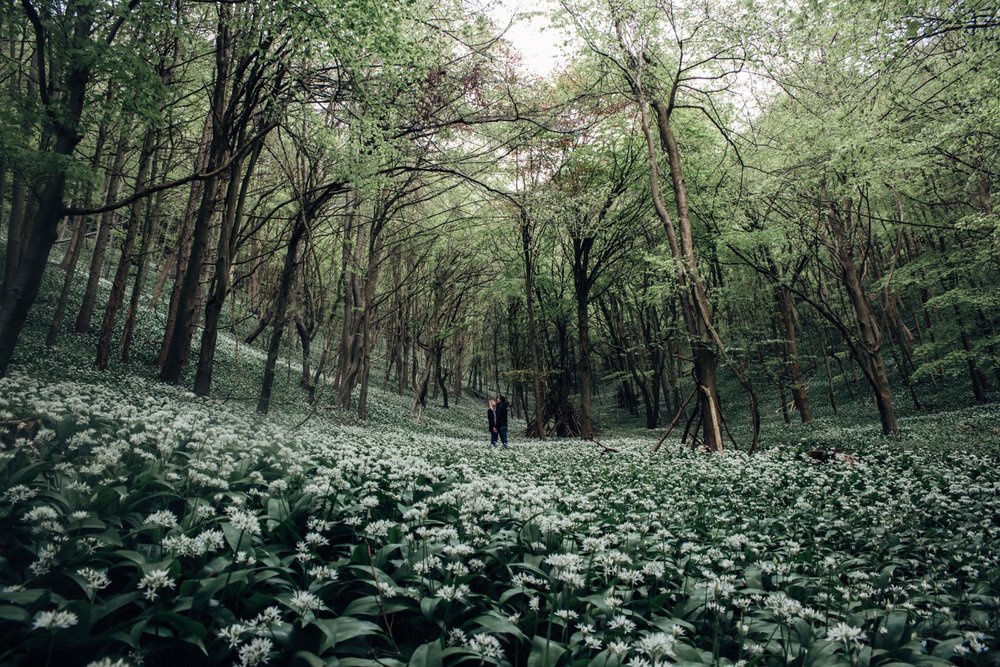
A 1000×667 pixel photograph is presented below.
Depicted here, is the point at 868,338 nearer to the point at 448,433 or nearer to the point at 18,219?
the point at 448,433

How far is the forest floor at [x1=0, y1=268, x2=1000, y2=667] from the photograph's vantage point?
261 cm

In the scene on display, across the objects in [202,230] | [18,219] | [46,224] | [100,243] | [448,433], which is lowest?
[448,433]

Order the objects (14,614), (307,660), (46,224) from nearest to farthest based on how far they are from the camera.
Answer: (14,614)
(307,660)
(46,224)

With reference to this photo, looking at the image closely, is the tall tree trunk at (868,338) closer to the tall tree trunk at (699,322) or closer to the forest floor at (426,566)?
the tall tree trunk at (699,322)

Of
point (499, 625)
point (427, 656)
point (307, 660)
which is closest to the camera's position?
point (307, 660)

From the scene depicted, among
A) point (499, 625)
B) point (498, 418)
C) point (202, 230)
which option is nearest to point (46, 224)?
point (202, 230)

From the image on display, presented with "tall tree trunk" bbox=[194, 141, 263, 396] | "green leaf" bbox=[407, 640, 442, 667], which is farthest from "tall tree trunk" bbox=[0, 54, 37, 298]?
"green leaf" bbox=[407, 640, 442, 667]

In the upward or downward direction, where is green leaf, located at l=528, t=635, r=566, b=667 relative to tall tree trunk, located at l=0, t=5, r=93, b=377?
downward

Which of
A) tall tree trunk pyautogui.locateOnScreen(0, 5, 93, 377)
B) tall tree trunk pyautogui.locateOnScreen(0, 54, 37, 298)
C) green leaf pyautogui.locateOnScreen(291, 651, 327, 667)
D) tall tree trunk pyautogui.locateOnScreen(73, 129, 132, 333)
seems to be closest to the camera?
green leaf pyautogui.locateOnScreen(291, 651, 327, 667)

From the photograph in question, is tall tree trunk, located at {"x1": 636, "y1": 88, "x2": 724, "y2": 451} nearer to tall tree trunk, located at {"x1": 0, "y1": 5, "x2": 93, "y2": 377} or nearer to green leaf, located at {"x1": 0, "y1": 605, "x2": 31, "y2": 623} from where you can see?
green leaf, located at {"x1": 0, "y1": 605, "x2": 31, "y2": 623}

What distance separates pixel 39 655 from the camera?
2.30 m

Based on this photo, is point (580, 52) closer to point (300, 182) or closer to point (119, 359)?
point (300, 182)

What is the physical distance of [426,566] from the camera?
3336mm

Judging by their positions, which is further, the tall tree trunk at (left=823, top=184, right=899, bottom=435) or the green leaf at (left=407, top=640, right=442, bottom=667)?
the tall tree trunk at (left=823, top=184, right=899, bottom=435)
